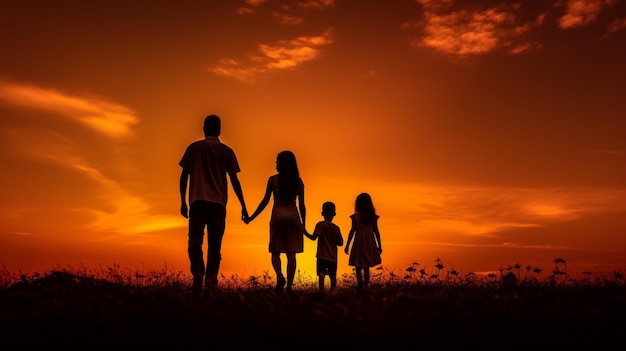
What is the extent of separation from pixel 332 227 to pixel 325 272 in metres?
1.31

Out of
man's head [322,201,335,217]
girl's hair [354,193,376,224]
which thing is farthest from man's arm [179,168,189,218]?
girl's hair [354,193,376,224]

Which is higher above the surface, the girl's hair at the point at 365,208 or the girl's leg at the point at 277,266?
the girl's hair at the point at 365,208

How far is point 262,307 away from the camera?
8.14 metres

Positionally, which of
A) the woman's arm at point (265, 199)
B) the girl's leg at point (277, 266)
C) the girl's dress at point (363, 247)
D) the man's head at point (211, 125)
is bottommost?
the girl's leg at point (277, 266)

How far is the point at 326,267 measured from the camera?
53.8 feet

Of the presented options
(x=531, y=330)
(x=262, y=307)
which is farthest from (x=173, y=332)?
(x=531, y=330)

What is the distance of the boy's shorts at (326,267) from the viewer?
1628 cm

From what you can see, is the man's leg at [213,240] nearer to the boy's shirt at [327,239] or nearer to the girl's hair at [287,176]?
the girl's hair at [287,176]

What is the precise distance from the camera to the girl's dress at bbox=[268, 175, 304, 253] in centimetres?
1214

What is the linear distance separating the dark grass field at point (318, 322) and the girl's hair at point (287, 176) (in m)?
3.02

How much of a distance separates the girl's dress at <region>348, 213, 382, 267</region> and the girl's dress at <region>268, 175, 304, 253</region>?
3730 millimetres

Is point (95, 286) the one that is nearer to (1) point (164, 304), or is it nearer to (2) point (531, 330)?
(1) point (164, 304)

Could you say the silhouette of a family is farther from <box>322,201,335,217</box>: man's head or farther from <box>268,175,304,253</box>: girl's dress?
<box>322,201,335,217</box>: man's head

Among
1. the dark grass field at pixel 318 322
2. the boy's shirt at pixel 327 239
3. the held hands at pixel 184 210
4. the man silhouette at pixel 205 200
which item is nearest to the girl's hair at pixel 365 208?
the boy's shirt at pixel 327 239
